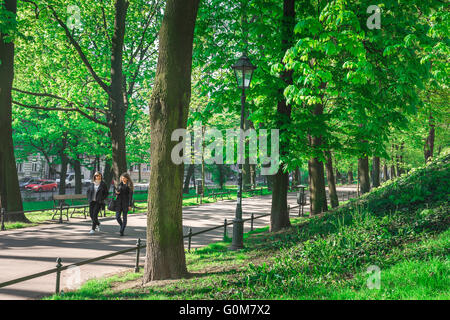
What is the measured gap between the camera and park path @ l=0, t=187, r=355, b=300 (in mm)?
6605

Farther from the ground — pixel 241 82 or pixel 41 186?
pixel 241 82

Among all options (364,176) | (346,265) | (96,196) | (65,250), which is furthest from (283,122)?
(364,176)

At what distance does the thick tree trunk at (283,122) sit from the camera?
1048 cm

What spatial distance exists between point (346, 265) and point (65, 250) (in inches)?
297

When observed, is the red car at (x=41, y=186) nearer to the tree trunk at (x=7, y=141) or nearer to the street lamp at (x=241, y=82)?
the tree trunk at (x=7, y=141)

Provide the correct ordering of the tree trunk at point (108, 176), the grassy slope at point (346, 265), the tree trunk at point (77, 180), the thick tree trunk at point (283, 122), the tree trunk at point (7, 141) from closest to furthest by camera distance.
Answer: the grassy slope at point (346, 265) < the thick tree trunk at point (283, 122) < the tree trunk at point (7, 141) < the tree trunk at point (108, 176) < the tree trunk at point (77, 180)

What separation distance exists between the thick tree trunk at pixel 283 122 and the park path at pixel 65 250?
89.0 inches

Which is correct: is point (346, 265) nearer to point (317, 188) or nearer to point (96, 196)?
point (96, 196)

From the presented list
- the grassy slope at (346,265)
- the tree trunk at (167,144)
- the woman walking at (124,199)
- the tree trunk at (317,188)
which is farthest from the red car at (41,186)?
the tree trunk at (167,144)

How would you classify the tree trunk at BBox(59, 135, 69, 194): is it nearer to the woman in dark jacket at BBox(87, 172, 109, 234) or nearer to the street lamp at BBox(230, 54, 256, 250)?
the woman in dark jacket at BBox(87, 172, 109, 234)

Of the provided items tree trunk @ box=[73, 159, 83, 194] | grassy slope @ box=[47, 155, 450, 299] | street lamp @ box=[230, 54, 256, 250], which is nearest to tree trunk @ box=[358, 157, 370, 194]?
grassy slope @ box=[47, 155, 450, 299]

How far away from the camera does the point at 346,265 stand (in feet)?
18.3

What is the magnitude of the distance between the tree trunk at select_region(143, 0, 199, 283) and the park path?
176 cm
